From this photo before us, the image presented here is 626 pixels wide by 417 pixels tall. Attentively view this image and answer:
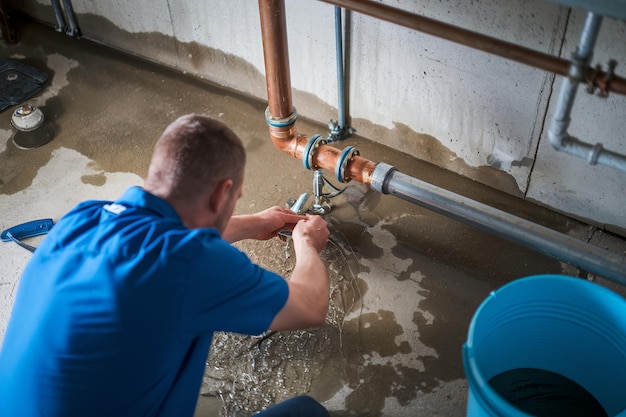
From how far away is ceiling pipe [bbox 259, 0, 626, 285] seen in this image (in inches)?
76.4

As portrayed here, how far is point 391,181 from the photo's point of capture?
2199 millimetres

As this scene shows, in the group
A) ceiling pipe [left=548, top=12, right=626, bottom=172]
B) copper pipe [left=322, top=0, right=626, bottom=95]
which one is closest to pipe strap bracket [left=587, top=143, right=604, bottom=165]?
ceiling pipe [left=548, top=12, right=626, bottom=172]

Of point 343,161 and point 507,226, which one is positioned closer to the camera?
point 507,226

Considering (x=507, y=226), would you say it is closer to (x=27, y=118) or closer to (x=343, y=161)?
(x=343, y=161)

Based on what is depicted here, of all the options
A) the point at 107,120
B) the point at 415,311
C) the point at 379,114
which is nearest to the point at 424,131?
the point at 379,114

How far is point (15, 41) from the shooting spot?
351cm

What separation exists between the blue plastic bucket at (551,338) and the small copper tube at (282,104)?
29.9 inches

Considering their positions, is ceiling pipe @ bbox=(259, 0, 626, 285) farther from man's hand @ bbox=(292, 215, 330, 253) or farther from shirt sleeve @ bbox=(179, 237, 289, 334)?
shirt sleeve @ bbox=(179, 237, 289, 334)

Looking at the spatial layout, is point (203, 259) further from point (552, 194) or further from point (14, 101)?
point (14, 101)

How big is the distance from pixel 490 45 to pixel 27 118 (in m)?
2.13

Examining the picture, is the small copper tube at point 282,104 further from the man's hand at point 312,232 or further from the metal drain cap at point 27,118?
the metal drain cap at point 27,118

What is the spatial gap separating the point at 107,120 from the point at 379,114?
4.20ft

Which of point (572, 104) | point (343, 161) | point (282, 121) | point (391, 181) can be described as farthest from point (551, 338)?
point (282, 121)

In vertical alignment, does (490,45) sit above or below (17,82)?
above
